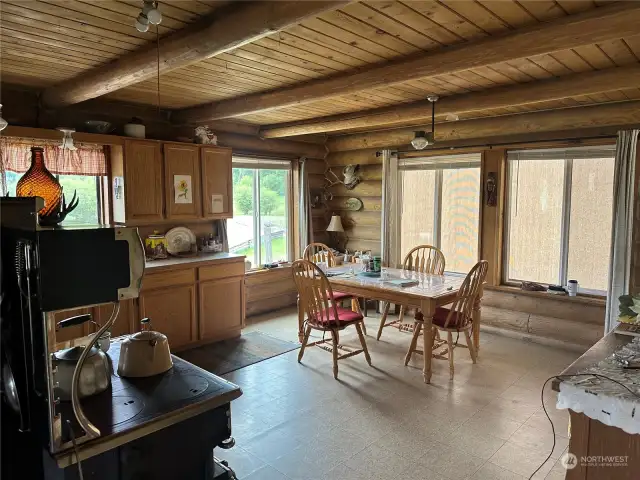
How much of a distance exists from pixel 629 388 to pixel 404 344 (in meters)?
3.06

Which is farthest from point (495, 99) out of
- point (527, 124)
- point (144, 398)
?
point (144, 398)

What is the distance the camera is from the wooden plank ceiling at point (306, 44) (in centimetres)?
212

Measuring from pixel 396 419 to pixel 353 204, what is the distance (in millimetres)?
3552

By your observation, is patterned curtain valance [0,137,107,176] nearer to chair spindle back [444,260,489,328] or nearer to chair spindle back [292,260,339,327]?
chair spindle back [292,260,339,327]

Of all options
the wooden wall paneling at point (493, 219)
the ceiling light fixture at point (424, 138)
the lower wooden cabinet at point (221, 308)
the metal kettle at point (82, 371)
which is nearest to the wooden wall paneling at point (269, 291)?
the lower wooden cabinet at point (221, 308)

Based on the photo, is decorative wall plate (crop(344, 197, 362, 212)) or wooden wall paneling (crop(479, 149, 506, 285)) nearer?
wooden wall paneling (crop(479, 149, 506, 285))

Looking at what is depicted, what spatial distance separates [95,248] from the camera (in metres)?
1.28

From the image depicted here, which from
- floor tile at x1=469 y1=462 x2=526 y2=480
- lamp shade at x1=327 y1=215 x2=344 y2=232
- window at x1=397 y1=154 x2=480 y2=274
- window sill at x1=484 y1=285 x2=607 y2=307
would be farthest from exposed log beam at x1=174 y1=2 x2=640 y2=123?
window sill at x1=484 y1=285 x2=607 y2=307

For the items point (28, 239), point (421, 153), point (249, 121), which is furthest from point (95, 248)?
point (421, 153)

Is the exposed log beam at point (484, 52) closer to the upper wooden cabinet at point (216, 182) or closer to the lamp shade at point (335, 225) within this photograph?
the upper wooden cabinet at point (216, 182)

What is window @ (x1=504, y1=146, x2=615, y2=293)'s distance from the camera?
4.36 m

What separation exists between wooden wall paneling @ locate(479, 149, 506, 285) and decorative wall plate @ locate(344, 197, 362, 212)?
1.72m

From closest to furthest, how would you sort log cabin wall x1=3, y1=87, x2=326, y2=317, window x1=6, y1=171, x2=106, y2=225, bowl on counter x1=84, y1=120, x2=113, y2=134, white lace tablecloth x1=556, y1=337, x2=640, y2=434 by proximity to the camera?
white lace tablecloth x1=556, y1=337, x2=640, y2=434 → log cabin wall x1=3, y1=87, x2=326, y2=317 → bowl on counter x1=84, y1=120, x2=113, y2=134 → window x1=6, y1=171, x2=106, y2=225

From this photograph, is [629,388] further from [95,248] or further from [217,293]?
[217,293]
